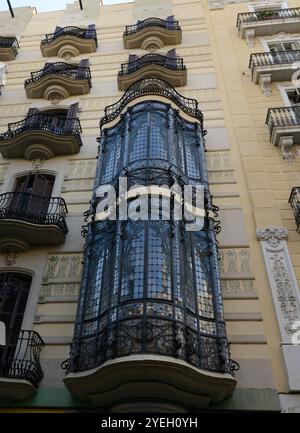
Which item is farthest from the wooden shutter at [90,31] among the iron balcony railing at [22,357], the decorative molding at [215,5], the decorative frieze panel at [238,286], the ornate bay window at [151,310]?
the iron balcony railing at [22,357]

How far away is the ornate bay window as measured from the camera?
787cm

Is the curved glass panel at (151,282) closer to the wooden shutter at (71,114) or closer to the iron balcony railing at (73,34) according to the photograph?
the wooden shutter at (71,114)

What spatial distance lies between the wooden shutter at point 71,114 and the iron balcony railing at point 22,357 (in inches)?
308

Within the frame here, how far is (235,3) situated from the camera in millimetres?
21562

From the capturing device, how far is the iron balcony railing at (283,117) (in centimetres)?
1373

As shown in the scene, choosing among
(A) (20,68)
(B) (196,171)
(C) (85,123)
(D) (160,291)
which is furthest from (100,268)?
(A) (20,68)

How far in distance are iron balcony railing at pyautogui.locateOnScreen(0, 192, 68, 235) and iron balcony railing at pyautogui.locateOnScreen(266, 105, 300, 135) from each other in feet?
22.7

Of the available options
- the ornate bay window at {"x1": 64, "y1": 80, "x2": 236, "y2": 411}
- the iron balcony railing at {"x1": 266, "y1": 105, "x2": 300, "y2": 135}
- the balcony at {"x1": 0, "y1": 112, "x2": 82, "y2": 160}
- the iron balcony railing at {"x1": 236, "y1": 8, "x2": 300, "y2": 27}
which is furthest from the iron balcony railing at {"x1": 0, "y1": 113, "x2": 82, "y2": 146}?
the iron balcony railing at {"x1": 236, "y1": 8, "x2": 300, "y2": 27}

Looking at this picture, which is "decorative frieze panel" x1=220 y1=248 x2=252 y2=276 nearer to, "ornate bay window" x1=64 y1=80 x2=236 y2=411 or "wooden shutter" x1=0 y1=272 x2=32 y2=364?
"ornate bay window" x1=64 y1=80 x2=236 y2=411

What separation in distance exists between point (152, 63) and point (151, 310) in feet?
37.8

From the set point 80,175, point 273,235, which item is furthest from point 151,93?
point 273,235
